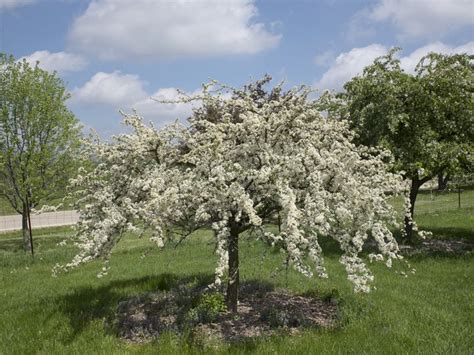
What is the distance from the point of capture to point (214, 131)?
27.8ft

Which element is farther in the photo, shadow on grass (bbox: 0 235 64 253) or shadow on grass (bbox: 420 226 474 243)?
shadow on grass (bbox: 0 235 64 253)

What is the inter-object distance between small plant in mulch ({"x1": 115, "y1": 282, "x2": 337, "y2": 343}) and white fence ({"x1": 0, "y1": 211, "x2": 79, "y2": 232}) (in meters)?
26.7

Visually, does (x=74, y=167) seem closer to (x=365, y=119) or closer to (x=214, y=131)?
(x=365, y=119)

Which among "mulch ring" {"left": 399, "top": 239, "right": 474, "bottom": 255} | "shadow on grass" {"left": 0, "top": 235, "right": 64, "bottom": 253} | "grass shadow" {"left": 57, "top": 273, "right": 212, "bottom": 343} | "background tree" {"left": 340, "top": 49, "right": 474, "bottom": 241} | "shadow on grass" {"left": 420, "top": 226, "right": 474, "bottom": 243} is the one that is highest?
"background tree" {"left": 340, "top": 49, "right": 474, "bottom": 241}

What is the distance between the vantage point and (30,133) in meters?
21.7

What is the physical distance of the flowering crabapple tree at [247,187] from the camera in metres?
7.63

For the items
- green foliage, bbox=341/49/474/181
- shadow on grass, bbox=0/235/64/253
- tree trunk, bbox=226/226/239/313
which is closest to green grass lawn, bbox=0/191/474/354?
tree trunk, bbox=226/226/239/313

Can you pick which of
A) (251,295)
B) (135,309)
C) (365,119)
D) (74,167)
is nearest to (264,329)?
(251,295)

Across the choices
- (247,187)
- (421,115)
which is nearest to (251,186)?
(247,187)

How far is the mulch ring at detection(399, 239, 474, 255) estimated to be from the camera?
16281 mm

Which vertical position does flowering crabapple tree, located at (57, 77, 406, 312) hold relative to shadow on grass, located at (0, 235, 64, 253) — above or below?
above

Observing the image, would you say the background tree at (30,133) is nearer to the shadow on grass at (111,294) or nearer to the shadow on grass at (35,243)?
the shadow on grass at (35,243)

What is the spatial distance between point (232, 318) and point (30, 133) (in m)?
16.6

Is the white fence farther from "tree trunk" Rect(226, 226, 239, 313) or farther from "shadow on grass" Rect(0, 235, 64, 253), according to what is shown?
"tree trunk" Rect(226, 226, 239, 313)
